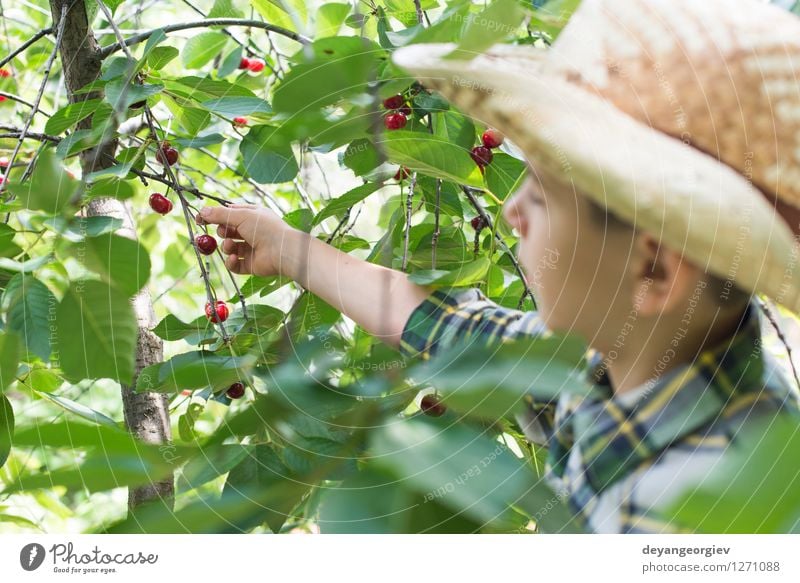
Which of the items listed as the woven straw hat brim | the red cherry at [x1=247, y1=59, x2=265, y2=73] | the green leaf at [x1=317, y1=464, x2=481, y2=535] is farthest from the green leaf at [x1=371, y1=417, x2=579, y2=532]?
the red cherry at [x1=247, y1=59, x2=265, y2=73]

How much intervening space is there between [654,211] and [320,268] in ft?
0.74

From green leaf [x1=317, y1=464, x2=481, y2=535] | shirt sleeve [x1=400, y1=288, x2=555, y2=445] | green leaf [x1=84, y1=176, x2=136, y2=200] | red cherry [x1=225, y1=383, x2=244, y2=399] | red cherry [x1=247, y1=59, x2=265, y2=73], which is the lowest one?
red cherry [x1=225, y1=383, x2=244, y2=399]

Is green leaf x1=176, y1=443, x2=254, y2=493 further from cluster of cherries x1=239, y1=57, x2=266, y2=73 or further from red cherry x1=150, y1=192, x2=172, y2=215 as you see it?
cluster of cherries x1=239, y1=57, x2=266, y2=73

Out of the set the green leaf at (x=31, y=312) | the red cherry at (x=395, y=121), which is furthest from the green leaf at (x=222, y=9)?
the green leaf at (x=31, y=312)

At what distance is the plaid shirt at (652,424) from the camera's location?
0.28 metres

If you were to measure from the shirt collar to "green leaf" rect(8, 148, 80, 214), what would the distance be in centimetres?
20

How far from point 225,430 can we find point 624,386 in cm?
21

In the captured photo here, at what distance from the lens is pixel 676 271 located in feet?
0.95

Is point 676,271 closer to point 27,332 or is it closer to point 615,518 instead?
point 615,518

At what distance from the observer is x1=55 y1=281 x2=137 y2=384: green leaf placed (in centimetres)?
26

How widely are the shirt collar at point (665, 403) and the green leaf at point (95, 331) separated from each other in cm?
18
